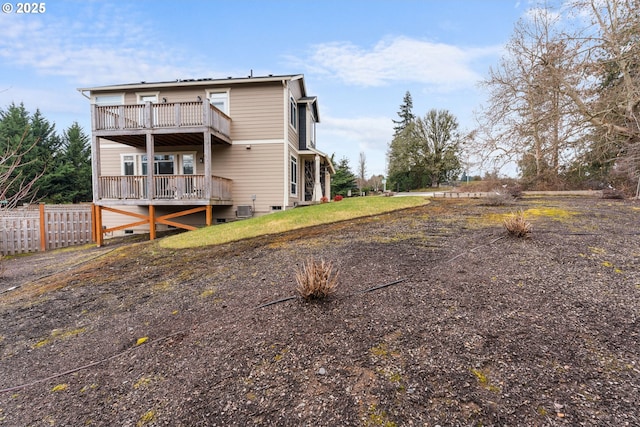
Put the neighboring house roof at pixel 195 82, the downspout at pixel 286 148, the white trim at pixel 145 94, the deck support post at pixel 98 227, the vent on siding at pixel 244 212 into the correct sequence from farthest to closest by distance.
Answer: the white trim at pixel 145 94 < the vent on siding at pixel 244 212 < the downspout at pixel 286 148 < the neighboring house roof at pixel 195 82 < the deck support post at pixel 98 227

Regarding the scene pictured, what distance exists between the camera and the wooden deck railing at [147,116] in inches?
428

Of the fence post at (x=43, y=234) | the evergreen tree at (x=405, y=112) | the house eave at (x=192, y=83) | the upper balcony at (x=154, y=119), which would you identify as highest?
the evergreen tree at (x=405, y=112)

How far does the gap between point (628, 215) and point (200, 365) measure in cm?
885

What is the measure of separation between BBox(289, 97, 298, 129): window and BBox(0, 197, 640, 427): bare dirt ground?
9.90 metres

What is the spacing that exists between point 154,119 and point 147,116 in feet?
0.85

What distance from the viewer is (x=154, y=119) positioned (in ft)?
36.0

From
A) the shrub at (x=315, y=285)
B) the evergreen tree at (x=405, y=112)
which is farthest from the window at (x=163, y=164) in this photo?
the evergreen tree at (x=405, y=112)

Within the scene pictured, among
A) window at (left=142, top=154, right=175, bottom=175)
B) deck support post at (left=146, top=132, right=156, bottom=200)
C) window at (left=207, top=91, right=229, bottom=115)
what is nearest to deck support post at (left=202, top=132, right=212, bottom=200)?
deck support post at (left=146, top=132, right=156, bottom=200)

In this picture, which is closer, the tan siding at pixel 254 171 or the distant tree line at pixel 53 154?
the tan siding at pixel 254 171

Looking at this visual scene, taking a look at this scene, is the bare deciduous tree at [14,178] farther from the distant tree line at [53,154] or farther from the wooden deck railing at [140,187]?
the distant tree line at [53,154]

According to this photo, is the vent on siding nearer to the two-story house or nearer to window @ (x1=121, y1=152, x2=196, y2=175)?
the two-story house

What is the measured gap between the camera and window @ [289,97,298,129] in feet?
43.4

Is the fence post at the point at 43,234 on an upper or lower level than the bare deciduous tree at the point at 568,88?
lower

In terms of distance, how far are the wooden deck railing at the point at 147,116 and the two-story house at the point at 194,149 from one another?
0.11 ft
